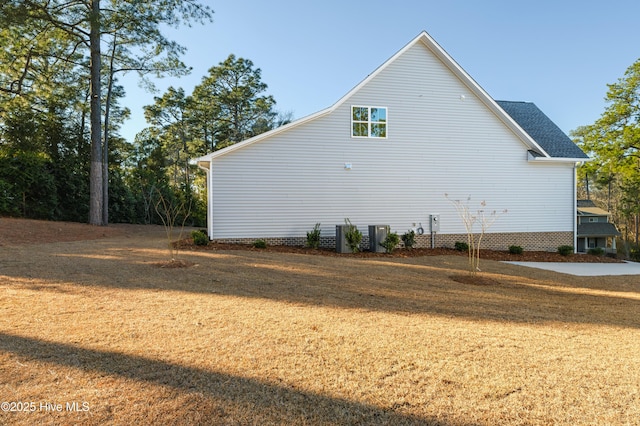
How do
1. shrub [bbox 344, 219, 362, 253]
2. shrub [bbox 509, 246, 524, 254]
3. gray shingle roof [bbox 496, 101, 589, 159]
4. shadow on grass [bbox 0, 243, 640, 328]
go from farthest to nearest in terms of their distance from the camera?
gray shingle roof [bbox 496, 101, 589, 159] < shrub [bbox 509, 246, 524, 254] < shrub [bbox 344, 219, 362, 253] < shadow on grass [bbox 0, 243, 640, 328]

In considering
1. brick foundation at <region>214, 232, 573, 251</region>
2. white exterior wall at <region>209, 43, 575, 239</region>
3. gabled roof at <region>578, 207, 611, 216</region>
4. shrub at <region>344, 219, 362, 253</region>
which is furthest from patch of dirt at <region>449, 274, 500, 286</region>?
gabled roof at <region>578, 207, 611, 216</region>

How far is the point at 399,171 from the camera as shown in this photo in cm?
1321

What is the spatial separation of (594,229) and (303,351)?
3598 cm

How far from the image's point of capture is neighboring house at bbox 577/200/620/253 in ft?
98.8

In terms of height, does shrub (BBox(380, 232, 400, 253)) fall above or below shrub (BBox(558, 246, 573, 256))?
above

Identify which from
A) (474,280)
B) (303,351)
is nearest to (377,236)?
(474,280)

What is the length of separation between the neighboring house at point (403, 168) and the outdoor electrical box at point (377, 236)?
896mm

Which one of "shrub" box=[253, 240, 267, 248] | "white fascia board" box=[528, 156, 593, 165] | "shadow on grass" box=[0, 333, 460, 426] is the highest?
"white fascia board" box=[528, 156, 593, 165]

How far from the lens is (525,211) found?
14070mm

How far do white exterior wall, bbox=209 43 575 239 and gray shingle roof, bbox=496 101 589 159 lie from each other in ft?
2.14

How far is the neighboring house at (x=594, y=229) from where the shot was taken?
30.1 metres

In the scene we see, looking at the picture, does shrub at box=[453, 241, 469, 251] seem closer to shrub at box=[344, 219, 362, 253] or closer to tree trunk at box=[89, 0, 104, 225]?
shrub at box=[344, 219, 362, 253]

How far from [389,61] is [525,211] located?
7964 mm

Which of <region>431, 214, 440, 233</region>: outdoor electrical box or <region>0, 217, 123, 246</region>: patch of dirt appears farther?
<region>431, 214, 440, 233</region>: outdoor electrical box
